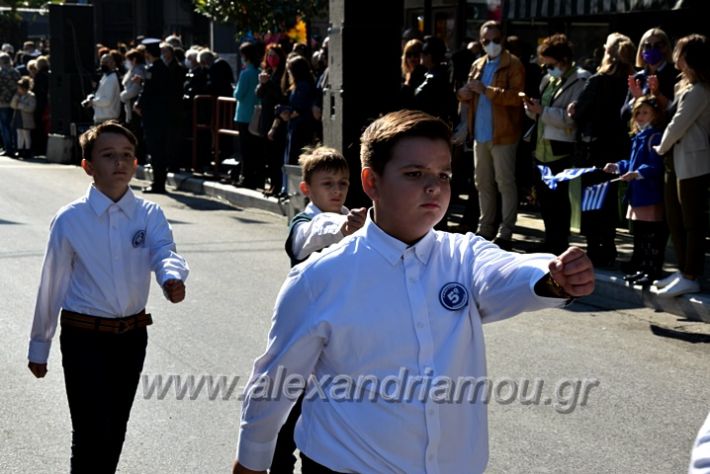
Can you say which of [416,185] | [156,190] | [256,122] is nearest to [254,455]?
[416,185]

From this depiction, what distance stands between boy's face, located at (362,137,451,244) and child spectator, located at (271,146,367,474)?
163cm

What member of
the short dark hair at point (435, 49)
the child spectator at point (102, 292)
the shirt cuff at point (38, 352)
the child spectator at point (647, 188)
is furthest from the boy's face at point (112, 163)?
the short dark hair at point (435, 49)

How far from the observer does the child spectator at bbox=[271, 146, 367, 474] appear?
4.87 metres

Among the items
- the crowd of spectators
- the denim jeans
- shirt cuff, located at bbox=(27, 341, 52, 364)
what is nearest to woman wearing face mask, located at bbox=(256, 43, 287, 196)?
the crowd of spectators

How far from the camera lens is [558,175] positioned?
10602 mm

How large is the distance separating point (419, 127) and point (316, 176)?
6.78ft

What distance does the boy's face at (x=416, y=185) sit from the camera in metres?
3.12

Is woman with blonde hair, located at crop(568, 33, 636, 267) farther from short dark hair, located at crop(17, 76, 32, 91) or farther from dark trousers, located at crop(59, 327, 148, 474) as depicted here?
short dark hair, located at crop(17, 76, 32, 91)

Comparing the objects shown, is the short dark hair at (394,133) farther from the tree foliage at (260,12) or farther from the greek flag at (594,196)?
the tree foliage at (260,12)

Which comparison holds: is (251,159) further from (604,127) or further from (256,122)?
(604,127)

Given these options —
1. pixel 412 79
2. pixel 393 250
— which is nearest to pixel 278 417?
pixel 393 250

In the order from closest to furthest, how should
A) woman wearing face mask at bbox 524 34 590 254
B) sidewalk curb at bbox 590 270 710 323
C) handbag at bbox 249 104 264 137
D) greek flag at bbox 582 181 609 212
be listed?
1. sidewalk curb at bbox 590 270 710 323
2. greek flag at bbox 582 181 609 212
3. woman wearing face mask at bbox 524 34 590 254
4. handbag at bbox 249 104 264 137

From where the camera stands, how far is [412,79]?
13.0m

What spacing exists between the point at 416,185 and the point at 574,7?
12184 mm
